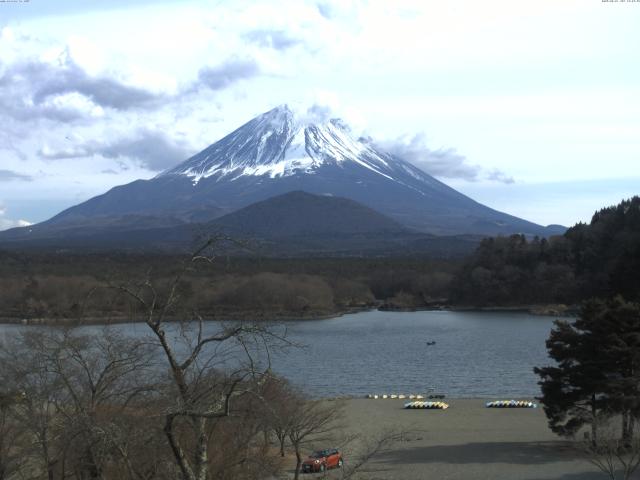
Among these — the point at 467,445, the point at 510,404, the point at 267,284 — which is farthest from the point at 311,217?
the point at 467,445

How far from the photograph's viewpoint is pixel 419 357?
115 feet

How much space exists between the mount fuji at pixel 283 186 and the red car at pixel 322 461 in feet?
447

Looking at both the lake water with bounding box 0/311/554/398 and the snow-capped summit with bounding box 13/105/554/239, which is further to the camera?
the snow-capped summit with bounding box 13/105/554/239

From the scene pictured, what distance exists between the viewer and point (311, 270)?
260 feet

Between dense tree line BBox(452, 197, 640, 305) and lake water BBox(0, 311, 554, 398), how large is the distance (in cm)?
774

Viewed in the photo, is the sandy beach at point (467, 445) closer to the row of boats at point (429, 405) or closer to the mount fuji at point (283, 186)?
the row of boats at point (429, 405)

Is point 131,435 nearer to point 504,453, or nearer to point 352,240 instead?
point 504,453

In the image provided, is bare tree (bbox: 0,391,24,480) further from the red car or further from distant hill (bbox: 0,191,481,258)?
distant hill (bbox: 0,191,481,258)

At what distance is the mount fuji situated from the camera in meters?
160

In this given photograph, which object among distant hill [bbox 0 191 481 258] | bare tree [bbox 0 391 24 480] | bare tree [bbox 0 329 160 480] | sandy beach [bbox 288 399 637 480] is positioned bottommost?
sandy beach [bbox 288 399 637 480]

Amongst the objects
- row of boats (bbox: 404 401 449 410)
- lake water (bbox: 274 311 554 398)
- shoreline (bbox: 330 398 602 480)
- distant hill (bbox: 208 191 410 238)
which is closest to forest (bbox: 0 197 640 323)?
lake water (bbox: 274 311 554 398)

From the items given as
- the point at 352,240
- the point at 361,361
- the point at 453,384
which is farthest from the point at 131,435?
the point at 352,240

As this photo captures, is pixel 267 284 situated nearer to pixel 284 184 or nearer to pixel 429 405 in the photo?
pixel 429 405

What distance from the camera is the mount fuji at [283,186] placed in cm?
16038
